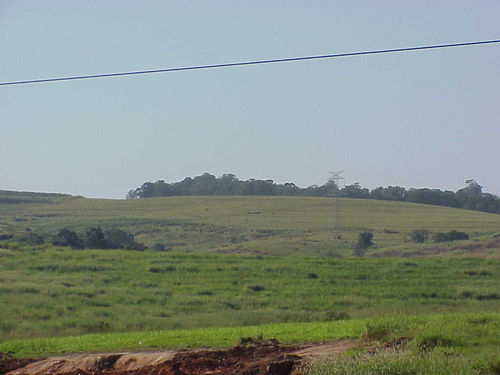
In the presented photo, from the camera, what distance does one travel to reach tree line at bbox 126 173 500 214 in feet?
346

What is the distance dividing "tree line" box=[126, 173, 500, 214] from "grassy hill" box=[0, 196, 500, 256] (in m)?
14.5

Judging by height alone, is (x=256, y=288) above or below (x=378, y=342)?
below

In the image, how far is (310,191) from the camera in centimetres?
12294

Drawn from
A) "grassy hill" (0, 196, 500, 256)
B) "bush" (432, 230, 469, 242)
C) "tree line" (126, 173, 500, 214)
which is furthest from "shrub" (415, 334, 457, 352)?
A: "tree line" (126, 173, 500, 214)

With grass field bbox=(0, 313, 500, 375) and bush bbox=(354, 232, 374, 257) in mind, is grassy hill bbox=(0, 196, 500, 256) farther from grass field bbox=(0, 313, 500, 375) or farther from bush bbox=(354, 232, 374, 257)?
grass field bbox=(0, 313, 500, 375)

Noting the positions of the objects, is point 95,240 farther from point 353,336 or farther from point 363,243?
point 353,336

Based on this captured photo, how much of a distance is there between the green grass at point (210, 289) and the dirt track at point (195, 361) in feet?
18.6

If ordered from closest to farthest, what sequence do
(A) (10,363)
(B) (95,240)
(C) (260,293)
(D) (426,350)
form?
(D) (426,350) → (A) (10,363) → (C) (260,293) → (B) (95,240)

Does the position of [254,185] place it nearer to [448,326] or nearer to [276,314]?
[276,314]

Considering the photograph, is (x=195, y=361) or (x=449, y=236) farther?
(x=449, y=236)

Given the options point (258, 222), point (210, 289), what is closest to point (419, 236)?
point (258, 222)

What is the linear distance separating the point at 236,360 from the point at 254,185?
343 ft

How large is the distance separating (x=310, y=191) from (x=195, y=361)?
112266 millimetres

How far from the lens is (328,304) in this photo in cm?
2520
